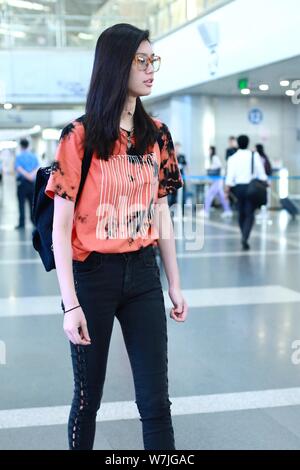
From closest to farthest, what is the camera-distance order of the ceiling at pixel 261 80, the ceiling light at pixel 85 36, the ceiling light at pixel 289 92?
the ceiling at pixel 261 80, the ceiling light at pixel 289 92, the ceiling light at pixel 85 36

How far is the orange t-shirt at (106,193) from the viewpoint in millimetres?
2281

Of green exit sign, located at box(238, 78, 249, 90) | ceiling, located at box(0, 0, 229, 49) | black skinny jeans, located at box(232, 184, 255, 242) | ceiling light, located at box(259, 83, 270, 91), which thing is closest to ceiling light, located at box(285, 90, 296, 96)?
ceiling light, located at box(259, 83, 270, 91)

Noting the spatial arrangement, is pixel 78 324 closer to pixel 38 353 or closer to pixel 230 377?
pixel 230 377

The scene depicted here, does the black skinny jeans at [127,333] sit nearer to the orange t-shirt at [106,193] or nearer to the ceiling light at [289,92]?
the orange t-shirt at [106,193]

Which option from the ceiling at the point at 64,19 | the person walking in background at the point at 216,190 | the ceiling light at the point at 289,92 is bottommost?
the person walking in background at the point at 216,190

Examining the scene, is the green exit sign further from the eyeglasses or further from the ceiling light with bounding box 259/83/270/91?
the eyeglasses

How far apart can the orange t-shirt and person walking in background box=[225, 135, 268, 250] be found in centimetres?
814

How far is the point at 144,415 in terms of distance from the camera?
7.79ft

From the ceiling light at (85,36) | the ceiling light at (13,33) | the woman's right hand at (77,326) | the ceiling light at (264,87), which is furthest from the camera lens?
the ceiling light at (85,36)

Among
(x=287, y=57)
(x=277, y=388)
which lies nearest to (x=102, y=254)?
(x=277, y=388)

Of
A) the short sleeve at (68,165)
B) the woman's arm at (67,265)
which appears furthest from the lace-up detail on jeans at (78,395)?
the short sleeve at (68,165)

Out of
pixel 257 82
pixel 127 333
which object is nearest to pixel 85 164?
pixel 127 333

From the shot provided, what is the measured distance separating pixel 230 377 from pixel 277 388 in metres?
0.33

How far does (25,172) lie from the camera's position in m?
12.9
